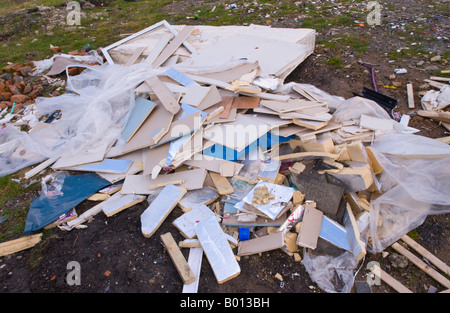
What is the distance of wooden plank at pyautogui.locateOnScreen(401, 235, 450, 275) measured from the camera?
280 cm

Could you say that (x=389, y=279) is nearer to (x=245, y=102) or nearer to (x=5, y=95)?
(x=245, y=102)

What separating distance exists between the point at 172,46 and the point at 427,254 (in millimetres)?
5476

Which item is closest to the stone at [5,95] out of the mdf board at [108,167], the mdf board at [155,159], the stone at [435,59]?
the mdf board at [108,167]

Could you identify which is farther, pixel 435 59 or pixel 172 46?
pixel 172 46

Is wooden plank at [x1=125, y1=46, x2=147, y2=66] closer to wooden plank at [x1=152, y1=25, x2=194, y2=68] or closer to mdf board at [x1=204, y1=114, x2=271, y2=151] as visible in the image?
A: wooden plank at [x1=152, y1=25, x2=194, y2=68]

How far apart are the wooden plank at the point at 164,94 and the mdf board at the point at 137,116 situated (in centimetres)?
18

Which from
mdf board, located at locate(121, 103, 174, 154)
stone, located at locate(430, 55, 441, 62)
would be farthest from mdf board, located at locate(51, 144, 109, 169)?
stone, located at locate(430, 55, 441, 62)

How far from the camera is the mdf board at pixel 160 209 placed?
127 inches

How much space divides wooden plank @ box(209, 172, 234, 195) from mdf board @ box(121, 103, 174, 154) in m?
0.89

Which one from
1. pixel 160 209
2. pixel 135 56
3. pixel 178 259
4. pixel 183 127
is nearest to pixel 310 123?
pixel 183 127

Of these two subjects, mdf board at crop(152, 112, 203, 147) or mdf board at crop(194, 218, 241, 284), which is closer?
mdf board at crop(194, 218, 241, 284)

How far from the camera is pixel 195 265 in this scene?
2924 millimetres

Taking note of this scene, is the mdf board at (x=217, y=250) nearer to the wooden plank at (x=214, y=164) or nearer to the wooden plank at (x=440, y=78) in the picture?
the wooden plank at (x=214, y=164)

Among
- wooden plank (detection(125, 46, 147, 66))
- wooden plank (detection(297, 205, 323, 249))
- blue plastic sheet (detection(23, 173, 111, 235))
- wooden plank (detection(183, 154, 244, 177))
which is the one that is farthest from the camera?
wooden plank (detection(125, 46, 147, 66))
